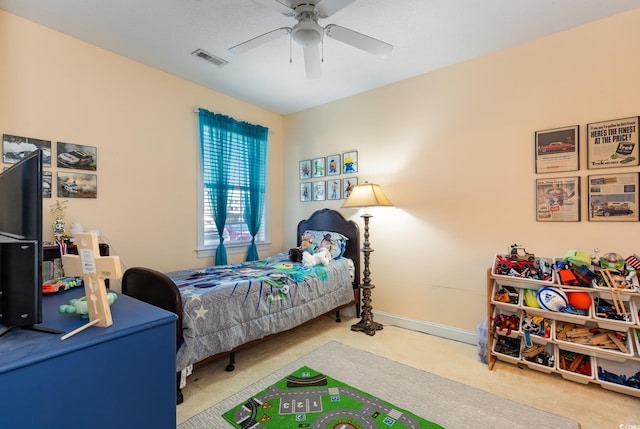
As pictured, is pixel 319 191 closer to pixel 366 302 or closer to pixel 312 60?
pixel 366 302

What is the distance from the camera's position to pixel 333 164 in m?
3.85

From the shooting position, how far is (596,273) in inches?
82.6

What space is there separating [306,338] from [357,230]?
132 cm

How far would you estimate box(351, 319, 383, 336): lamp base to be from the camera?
3109 millimetres

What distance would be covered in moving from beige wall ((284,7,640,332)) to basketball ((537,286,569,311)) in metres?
0.47

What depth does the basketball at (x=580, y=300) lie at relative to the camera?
6.77 ft

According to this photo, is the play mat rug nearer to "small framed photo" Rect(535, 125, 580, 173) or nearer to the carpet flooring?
the carpet flooring

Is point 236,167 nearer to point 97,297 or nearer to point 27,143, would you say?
point 27,143

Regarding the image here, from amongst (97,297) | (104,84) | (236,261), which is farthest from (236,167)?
(97,297)

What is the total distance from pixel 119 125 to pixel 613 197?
4.15 metres

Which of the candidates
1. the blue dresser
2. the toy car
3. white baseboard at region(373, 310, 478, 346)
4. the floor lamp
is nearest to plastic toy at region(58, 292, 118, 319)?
the blue dresser

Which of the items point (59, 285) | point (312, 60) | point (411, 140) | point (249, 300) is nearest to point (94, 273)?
→ point (59, 285)

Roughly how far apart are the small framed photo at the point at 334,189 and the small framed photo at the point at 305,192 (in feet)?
1.08

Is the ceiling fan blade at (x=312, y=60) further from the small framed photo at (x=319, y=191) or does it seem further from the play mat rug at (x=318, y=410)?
the play mat rug at (x=318, y=410)
